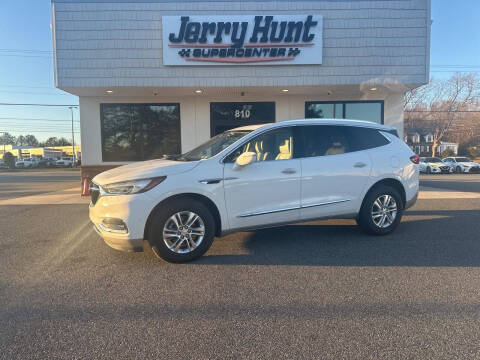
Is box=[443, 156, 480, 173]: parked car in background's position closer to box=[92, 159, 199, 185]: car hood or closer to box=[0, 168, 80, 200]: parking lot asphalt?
box=[0, 168, 80, 200]: parking lot asphalt

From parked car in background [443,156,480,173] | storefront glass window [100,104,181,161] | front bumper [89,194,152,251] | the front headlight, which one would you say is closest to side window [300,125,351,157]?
the front headlight

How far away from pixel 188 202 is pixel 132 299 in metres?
1.34

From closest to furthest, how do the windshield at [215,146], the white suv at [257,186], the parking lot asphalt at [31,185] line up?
1. the white suv at [257,186]
2. the windshield at [215,146]
3. the parking lot asphalt at [31,185]

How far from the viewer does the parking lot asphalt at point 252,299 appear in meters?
2.53

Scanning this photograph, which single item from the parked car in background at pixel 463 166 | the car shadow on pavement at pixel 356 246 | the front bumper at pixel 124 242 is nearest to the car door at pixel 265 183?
the car shadow on pavement at pixel 356 246

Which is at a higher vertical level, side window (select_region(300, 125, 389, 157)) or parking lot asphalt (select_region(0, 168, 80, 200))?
side window (select_region(300, 125, 389, 157))

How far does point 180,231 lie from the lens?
13.7ft

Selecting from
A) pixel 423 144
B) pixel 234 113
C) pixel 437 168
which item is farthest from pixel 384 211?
pixel 423 144

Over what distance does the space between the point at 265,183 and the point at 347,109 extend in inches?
356

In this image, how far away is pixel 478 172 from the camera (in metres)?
27.9

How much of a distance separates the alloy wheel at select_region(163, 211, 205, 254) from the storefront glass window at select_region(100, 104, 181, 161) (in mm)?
8312

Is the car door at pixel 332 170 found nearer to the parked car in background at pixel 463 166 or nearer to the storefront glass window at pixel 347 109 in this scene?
→ the storefront glass window at pixel 347 109

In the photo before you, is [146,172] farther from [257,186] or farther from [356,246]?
[356,246]

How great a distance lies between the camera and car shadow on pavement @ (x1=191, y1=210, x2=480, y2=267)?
4332mm
